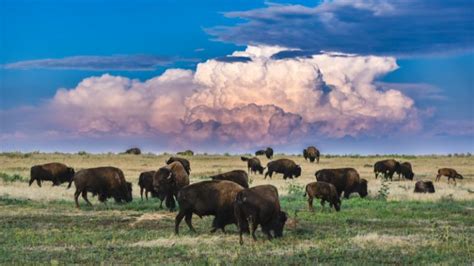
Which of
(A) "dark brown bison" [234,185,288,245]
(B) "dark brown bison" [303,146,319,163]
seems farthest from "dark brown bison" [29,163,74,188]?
(B) "dark brown bison" [303,146,319,163]

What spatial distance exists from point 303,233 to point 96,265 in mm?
6602

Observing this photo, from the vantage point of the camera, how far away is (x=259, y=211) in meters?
17.3

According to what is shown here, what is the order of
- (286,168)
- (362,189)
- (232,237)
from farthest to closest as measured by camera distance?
(286,168) < (362,189) < (232,237)

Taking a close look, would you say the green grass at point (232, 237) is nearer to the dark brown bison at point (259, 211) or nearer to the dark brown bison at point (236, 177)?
the dark brown bison at point (259, 211)

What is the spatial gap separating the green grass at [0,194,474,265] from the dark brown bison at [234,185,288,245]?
1.15 feet

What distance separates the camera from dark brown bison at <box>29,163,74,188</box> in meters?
41.3

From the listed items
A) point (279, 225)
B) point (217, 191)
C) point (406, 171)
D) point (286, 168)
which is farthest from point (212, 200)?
point (286, 168)

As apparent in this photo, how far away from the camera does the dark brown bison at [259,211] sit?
17.2 m

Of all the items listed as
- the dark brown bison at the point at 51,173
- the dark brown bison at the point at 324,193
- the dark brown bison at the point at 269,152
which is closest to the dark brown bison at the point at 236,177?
the dark brown bison at the point at 324,193

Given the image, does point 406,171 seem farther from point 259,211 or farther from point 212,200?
point 259,211

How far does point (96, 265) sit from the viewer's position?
46.3 feet

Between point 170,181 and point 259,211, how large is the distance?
27.1ft

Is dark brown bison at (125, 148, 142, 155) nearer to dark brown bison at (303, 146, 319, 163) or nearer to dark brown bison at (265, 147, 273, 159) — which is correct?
dark brown bison at (265, 147, 273, 159)

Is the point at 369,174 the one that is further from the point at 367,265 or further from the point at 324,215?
the point at 367,265
